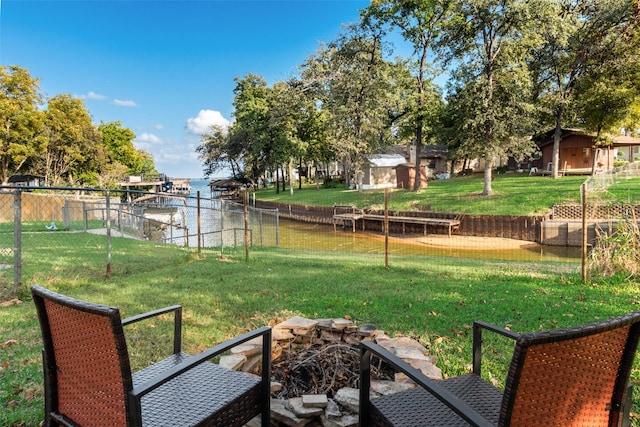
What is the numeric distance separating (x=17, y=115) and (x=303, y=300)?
1117 inches

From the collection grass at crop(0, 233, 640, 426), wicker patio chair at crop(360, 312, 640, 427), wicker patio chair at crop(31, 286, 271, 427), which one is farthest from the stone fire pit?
wicker patio chair at crop(360, 312, 640, 427)

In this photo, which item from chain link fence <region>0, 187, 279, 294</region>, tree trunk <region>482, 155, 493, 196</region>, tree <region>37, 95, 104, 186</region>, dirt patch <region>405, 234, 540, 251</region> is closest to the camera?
chain link fence <region>0, 187, 279, 294</region>

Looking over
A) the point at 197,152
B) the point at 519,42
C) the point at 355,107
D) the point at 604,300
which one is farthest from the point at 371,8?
the point at 197,152

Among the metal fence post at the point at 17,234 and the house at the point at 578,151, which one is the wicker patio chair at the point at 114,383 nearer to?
the metal fence post at the point at 17,234

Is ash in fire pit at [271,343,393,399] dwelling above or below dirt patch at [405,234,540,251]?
above

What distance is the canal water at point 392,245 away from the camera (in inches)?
569

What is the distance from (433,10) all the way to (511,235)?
15024 millimetres

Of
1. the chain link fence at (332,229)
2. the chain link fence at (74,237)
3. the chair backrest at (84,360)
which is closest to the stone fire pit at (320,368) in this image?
the chair backrest at (84,360)

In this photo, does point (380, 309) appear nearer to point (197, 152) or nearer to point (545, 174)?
point (545, 174)

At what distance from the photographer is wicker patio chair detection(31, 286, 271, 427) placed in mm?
1449

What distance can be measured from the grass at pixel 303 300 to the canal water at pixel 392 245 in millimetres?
5353

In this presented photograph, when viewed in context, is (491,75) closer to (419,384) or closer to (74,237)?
(74,237)

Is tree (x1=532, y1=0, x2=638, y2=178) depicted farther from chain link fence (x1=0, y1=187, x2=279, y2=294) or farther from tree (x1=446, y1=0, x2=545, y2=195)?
chain link fence (x1=0, y1=187, x2=279, y2=294)

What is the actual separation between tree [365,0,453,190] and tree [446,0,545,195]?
2702 mm
